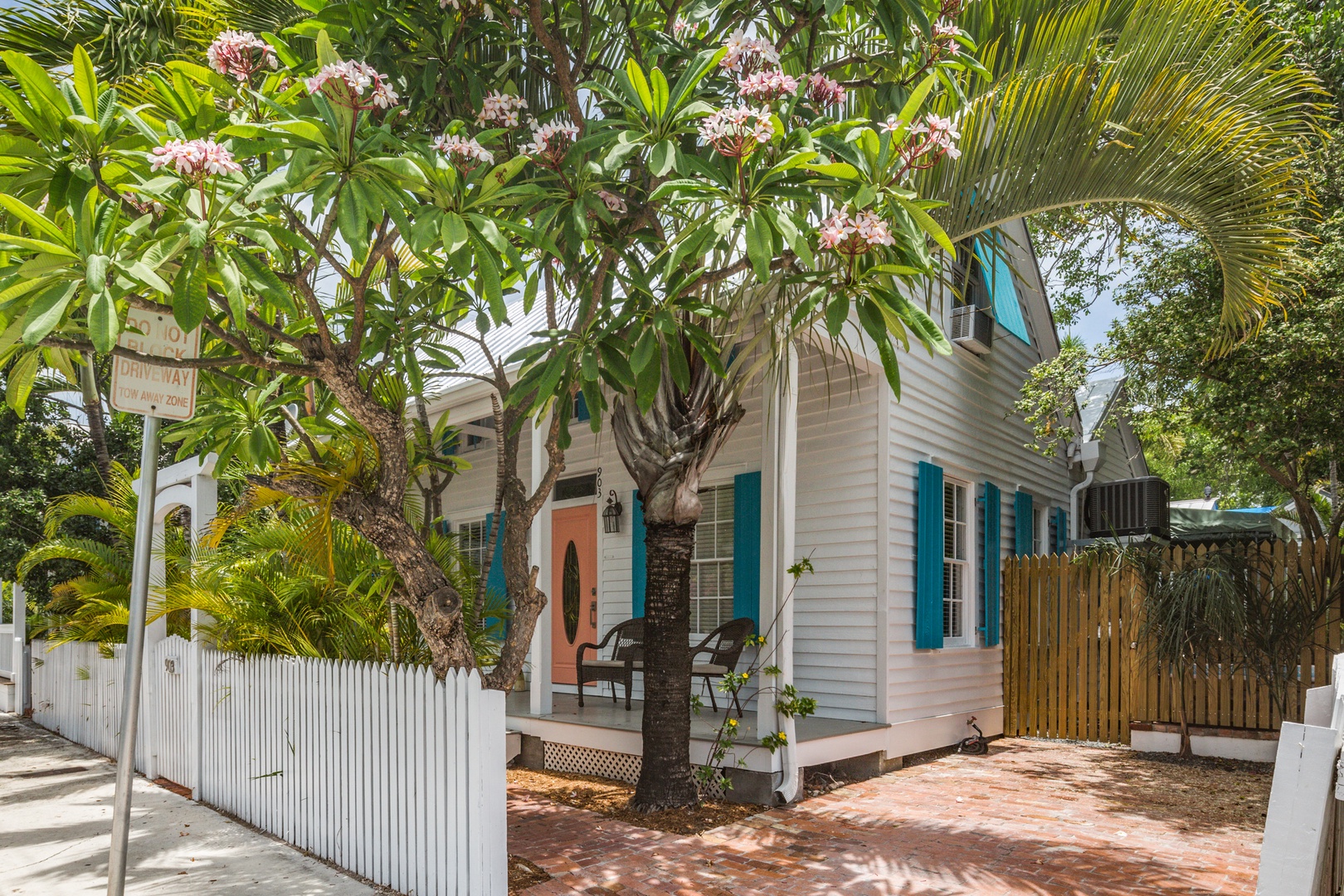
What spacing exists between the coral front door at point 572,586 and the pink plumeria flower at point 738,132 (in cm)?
728

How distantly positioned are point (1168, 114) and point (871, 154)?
3.29 metres

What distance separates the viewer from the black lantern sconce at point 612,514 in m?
10.2

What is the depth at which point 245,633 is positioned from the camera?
706 centimetres

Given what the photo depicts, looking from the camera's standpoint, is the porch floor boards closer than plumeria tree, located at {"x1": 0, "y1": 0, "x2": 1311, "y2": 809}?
No

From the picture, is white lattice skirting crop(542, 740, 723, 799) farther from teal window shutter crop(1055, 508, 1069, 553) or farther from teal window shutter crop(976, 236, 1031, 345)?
teal window shutter crop(1055, 508, 1069, 553)

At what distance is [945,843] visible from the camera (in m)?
5.89

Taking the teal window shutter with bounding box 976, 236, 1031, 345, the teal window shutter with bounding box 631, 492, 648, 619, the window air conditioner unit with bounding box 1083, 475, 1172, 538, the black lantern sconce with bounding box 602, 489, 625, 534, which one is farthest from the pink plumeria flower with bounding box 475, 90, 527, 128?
the window air conditioner unit with bounding box 1083, 475, 1172, 538

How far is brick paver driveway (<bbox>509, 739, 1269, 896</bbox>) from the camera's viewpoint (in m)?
5.10

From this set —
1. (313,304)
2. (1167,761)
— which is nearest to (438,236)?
(313,304)

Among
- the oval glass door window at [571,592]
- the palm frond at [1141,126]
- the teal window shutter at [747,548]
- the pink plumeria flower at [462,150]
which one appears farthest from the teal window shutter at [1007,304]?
the pink plumeria flower at [462,150]

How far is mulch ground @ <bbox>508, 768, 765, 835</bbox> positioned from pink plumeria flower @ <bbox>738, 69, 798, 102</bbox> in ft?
14.0

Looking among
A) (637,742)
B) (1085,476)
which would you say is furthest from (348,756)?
(1085,476)

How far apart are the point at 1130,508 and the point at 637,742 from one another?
7.05 metres

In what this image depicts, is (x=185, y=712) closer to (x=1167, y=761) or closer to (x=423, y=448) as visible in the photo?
(x=423, y=448)
